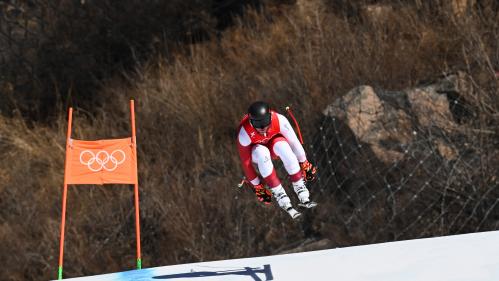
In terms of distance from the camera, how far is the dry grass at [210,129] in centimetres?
1323

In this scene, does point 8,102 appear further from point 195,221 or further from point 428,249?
point 428,249

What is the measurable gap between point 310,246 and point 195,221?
2.14m

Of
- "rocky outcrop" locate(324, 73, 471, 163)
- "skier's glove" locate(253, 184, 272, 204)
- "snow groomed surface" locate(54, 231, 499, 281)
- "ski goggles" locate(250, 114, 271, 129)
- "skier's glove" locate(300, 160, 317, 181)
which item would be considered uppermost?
"rocky outcrop" locate(324, 73, 471, 163)

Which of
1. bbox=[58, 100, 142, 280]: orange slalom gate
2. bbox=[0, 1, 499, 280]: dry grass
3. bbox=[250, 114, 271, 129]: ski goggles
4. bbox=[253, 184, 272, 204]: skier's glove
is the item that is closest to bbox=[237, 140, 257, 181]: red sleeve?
bbox=[253, 184, 272, 204]: skier's glove

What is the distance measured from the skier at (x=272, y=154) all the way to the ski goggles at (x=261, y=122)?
0.13 ft

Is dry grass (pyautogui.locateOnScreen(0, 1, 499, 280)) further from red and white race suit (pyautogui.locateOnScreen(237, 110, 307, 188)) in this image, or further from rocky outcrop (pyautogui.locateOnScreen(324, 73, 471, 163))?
red and white race suit (pyautogui.locateOnScreen(237, 110, 307, 188))

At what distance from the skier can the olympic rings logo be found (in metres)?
2.43

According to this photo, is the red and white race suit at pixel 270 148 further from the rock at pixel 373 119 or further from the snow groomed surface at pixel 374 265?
the rock at pixel 373 119

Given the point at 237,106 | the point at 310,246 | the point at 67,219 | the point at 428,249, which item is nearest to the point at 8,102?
the point at 67,219

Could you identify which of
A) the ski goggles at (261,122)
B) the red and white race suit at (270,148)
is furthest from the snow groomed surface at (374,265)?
the ski goggles at (261,122)

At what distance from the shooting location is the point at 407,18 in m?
14.1

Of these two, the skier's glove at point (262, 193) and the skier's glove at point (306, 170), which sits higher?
the skier's glove at point (306, 170)

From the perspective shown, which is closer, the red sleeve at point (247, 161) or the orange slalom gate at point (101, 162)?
the red sleeve at point (247, 161)

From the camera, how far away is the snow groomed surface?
6.42m
